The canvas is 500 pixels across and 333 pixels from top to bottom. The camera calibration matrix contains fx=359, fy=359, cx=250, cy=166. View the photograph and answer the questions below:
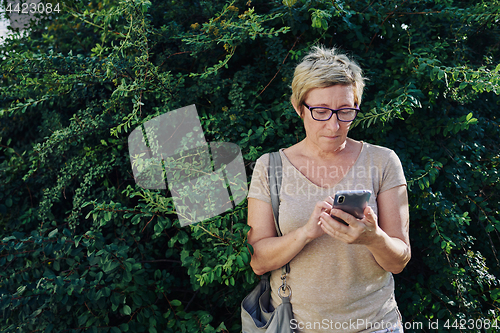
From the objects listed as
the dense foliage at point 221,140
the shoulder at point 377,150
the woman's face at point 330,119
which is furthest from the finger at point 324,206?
the dense foliage at point 221,140

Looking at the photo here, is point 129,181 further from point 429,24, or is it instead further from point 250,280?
point 429,24

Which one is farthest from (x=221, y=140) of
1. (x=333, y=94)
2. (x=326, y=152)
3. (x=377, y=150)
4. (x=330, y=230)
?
(x=330, y=230)

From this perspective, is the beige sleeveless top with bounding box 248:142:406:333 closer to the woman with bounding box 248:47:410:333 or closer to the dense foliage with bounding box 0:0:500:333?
the woman with bounding box 248:47:410:333

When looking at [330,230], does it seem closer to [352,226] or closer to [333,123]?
[352,226]

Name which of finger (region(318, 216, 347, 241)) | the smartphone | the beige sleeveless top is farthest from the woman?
the smartphone

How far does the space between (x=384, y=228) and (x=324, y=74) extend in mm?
789

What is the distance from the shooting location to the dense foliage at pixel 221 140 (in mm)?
2129

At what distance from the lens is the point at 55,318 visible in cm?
219

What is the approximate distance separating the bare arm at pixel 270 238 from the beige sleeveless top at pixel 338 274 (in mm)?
60

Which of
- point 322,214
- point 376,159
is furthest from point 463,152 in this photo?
point 322,214

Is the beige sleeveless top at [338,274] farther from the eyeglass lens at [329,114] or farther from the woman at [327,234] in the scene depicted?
the eyeglass lens at [329,114]

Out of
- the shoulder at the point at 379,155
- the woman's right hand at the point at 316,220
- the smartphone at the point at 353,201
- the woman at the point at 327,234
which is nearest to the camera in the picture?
the smartphone at the point at 353,201

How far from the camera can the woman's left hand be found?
1.41m

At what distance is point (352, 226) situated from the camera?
4.68 feet
